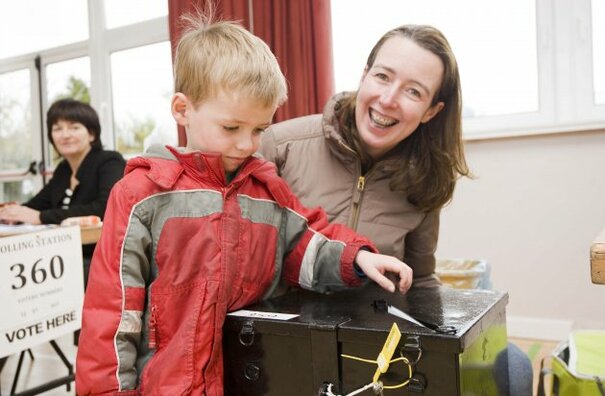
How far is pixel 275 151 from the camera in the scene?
1416 millimetres

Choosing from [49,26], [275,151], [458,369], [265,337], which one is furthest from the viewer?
[49,26]

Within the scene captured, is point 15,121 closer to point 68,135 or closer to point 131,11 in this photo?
point 131,11

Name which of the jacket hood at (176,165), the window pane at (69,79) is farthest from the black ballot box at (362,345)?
the window pane at (69,79)

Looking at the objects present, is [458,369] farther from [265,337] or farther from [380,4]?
[380,4]

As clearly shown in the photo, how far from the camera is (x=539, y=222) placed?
263cm

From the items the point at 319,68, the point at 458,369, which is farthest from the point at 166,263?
the point at 319,68

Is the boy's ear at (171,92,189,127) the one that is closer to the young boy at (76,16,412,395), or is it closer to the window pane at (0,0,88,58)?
the young boy at (76,16,412,395)

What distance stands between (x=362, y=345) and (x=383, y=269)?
27cm

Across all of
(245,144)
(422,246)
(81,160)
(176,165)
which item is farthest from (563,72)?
(81,160)

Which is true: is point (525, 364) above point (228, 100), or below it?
below

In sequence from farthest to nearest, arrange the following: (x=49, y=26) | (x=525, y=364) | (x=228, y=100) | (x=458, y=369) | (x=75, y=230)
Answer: (x=49, y=26) < (x=75, y=230) < (x=525, y=364) < (x=228, y=100) < (x=458, y=369)

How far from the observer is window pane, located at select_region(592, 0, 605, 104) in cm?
253

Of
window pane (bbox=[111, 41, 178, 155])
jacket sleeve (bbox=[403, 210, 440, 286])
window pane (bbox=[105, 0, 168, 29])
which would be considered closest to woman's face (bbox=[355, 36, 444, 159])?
jacket sleeve (bbox=[403, 210, 440, 286])

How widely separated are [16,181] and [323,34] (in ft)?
10.5
